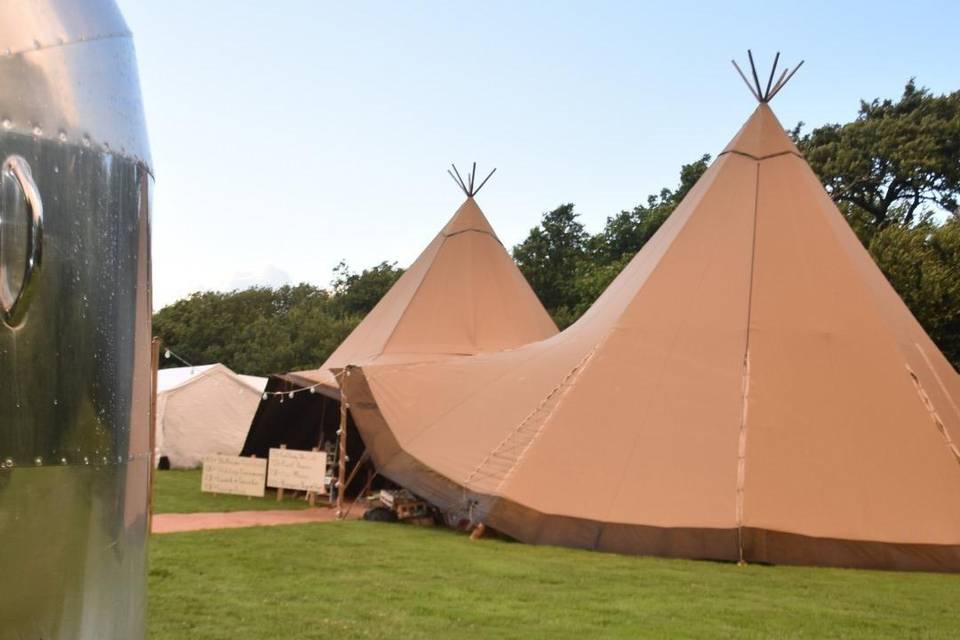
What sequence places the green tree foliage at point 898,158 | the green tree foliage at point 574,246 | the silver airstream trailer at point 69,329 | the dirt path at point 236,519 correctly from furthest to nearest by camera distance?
the green tree foliage at point 574,246, the green tree foliage at point 898,158, the dirt path at point 236,519, the silver airstream trailer at point 69,329

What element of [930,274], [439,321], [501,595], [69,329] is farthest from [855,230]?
[69,329]

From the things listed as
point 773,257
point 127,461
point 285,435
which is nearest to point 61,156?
point 127,461

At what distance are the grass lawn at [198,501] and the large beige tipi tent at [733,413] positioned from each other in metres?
2.54

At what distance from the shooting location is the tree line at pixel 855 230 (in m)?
18.9

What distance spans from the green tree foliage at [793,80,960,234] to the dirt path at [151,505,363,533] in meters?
19.3

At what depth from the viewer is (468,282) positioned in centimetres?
1859

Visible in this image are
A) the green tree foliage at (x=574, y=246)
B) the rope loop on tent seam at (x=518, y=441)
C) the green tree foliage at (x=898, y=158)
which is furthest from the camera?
the green tree foliage at (x=574, y=246)

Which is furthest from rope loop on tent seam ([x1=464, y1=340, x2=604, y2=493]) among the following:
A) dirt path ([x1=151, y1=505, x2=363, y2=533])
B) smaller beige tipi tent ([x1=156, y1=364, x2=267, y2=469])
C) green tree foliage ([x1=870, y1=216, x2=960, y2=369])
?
smaller beige tipi tent ([x1=156, y1=364, x2=267, y2=469])

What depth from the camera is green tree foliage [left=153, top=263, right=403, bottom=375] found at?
37.8 meters

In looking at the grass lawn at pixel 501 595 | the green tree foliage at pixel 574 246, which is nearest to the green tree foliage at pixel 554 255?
the green tree foliage at pixel 574 246

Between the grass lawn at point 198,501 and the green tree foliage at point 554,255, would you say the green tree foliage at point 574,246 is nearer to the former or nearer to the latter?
the green tree foliage at point 554,255

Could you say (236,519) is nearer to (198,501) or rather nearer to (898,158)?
(198,501)

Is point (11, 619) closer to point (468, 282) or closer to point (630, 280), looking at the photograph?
point (630, 280)

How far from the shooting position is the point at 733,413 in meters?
9.63
